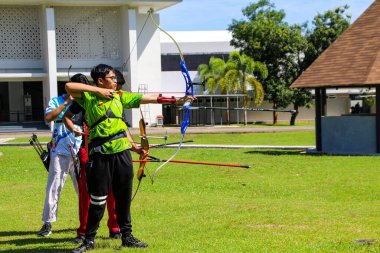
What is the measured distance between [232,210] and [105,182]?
3728 millimetres

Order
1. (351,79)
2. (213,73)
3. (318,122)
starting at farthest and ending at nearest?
(213,73) < (318,122) < (351,79)

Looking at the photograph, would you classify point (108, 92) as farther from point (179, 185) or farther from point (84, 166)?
point (179, 185)

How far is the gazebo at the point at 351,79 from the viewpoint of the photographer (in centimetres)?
2392

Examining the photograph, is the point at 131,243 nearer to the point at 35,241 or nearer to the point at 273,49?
the point at 35,241

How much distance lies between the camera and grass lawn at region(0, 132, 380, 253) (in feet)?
27.7

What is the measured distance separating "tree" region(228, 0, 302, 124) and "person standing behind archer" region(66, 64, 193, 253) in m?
49.0

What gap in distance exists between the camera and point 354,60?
24.8 m

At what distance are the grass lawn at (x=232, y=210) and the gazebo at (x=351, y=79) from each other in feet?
12.0

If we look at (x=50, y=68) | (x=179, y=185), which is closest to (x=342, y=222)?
(x=179, y=185)

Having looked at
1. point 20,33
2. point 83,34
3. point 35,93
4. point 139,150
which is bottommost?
point 139,150

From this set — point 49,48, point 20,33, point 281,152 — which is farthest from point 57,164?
point 20,33

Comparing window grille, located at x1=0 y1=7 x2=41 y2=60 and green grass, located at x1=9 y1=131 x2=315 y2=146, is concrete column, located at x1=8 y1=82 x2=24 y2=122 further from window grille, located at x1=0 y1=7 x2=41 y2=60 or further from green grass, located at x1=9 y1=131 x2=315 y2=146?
green grass, located at x1=9 y1=131 x2=315 y2=146

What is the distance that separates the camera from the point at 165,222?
10.3 metres

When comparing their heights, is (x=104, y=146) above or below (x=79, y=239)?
above
